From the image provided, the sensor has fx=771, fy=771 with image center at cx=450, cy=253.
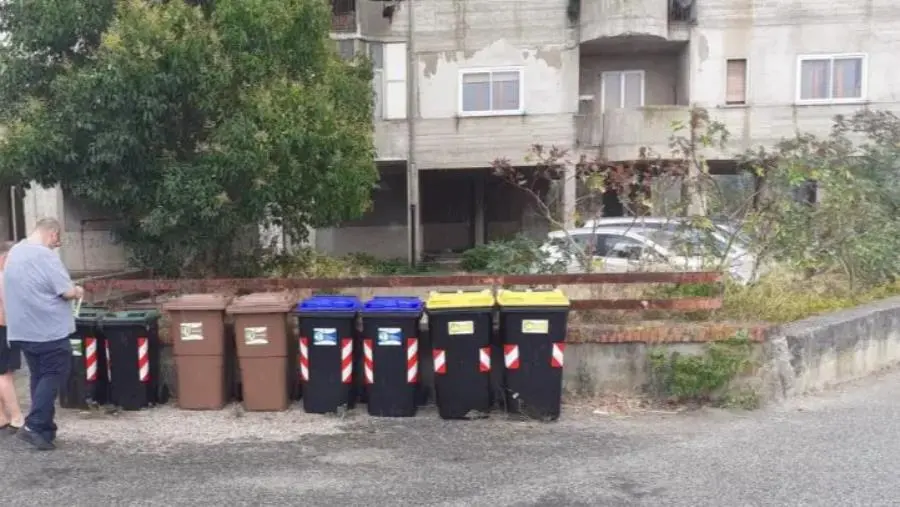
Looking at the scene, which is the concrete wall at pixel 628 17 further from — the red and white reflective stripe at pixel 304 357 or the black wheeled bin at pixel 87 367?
the black wheeled bin at pixel 87 367

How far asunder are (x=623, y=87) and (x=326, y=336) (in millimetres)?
16810

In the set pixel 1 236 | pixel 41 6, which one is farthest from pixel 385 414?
pixel 1 236

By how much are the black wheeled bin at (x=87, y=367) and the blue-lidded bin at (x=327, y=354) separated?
1804mm

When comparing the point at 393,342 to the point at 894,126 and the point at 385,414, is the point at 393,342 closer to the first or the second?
the point at 385,414

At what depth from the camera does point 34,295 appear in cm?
563

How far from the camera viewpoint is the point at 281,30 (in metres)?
8.98

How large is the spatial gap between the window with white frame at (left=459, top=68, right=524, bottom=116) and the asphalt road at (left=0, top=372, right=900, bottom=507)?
47.8 ft

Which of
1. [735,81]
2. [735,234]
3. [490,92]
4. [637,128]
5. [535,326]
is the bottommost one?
[535,326]

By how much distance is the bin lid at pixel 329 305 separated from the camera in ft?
21.4

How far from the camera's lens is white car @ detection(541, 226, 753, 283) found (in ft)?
27.8

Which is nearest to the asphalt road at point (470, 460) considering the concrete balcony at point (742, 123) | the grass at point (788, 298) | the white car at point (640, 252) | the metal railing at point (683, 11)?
the grass at point (788, 298)

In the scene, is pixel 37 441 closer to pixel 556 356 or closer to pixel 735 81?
pixel 556 356

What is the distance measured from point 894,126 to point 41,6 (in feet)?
39.6

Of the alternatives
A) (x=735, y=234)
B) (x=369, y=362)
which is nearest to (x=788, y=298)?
(x=735, y=234)
